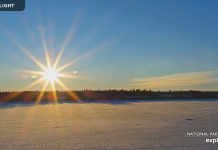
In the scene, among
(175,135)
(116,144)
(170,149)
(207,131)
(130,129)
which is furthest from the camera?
(130,129)

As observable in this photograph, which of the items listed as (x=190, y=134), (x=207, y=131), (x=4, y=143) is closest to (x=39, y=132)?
(x=4, y=143)

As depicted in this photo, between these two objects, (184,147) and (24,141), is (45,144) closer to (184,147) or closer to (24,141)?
(24,141)

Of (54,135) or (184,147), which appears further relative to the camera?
(54,135)

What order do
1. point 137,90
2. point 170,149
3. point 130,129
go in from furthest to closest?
point 137,90 → point 130,129 → point 170,149

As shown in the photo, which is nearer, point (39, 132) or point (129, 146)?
point (129, 146)

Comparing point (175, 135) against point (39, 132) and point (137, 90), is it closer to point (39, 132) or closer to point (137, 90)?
point (39, 132)

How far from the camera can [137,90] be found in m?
24.2

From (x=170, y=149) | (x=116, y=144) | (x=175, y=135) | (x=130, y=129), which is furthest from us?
(x=130, y=129)

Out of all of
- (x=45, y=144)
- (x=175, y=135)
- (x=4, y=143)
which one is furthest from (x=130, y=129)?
(x=4, y=143)

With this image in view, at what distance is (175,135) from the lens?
4.75 metres

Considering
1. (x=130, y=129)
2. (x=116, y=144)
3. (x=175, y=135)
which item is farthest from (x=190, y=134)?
(x=116, y=144)

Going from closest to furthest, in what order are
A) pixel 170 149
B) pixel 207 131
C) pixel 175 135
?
pixel 170 149, pixel 175 135, pixel 207 131

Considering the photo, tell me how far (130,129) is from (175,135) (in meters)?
1.14

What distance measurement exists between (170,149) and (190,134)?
4.21ft
